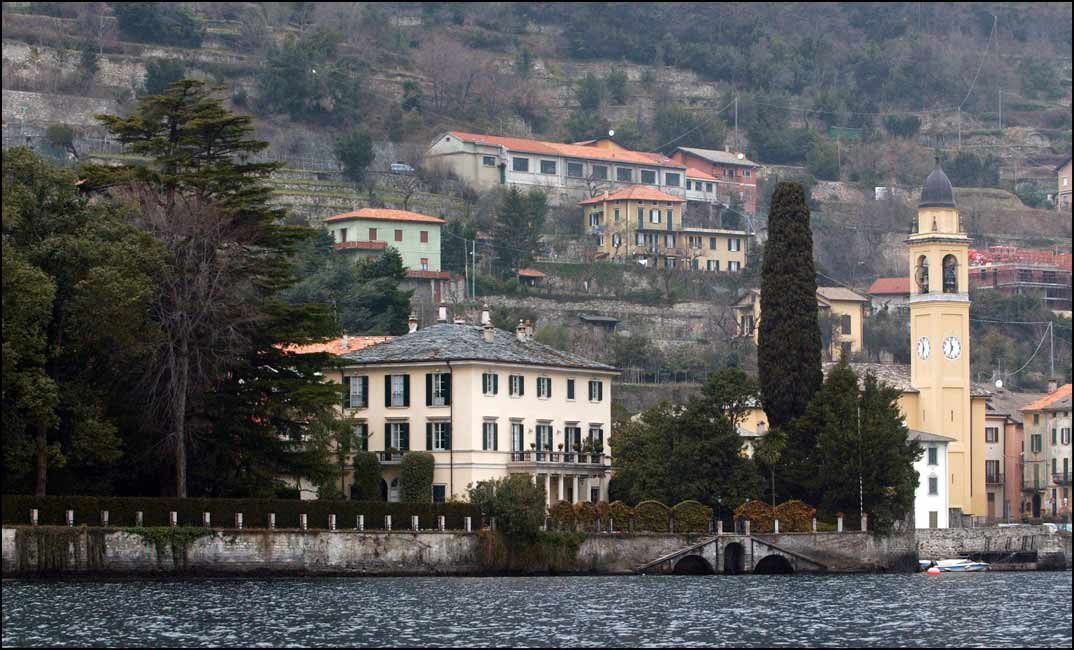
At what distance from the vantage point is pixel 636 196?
170 meters

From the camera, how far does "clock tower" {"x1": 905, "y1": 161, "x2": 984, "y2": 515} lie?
109 m

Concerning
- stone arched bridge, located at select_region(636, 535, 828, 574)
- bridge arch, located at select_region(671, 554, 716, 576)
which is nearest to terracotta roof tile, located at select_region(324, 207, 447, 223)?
stone arched bridge, located at select_region(636, 535, 828, 574)

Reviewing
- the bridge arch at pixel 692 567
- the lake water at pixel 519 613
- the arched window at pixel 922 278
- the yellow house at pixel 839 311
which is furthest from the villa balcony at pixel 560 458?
the yellow house at pixel 839 311

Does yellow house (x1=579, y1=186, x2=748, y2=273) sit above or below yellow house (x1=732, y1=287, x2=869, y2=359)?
above

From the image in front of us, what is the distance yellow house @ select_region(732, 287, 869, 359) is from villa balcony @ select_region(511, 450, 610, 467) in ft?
187

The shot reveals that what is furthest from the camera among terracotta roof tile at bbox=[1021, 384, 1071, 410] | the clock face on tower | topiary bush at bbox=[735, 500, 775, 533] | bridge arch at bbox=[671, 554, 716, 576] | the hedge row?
terracotta roof tile at bbox=[1021, 384, 1071, 410]

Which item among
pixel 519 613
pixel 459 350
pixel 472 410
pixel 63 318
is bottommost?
pixel 519 613

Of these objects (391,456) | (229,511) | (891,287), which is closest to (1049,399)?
(891,287)

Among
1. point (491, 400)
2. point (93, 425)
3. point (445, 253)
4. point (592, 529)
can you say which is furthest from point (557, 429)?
point (445, 253)

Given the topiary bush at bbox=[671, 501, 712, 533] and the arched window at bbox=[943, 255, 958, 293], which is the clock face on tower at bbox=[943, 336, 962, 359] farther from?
the topiary bush at bbox=[671, 501, 712, 533]

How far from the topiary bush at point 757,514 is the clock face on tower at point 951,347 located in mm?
21983

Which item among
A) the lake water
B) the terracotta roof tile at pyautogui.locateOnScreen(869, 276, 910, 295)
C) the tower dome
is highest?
the tower dome

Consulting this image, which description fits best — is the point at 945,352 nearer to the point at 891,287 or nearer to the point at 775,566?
the point at 775,566

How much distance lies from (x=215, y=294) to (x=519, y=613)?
65.0 feet
